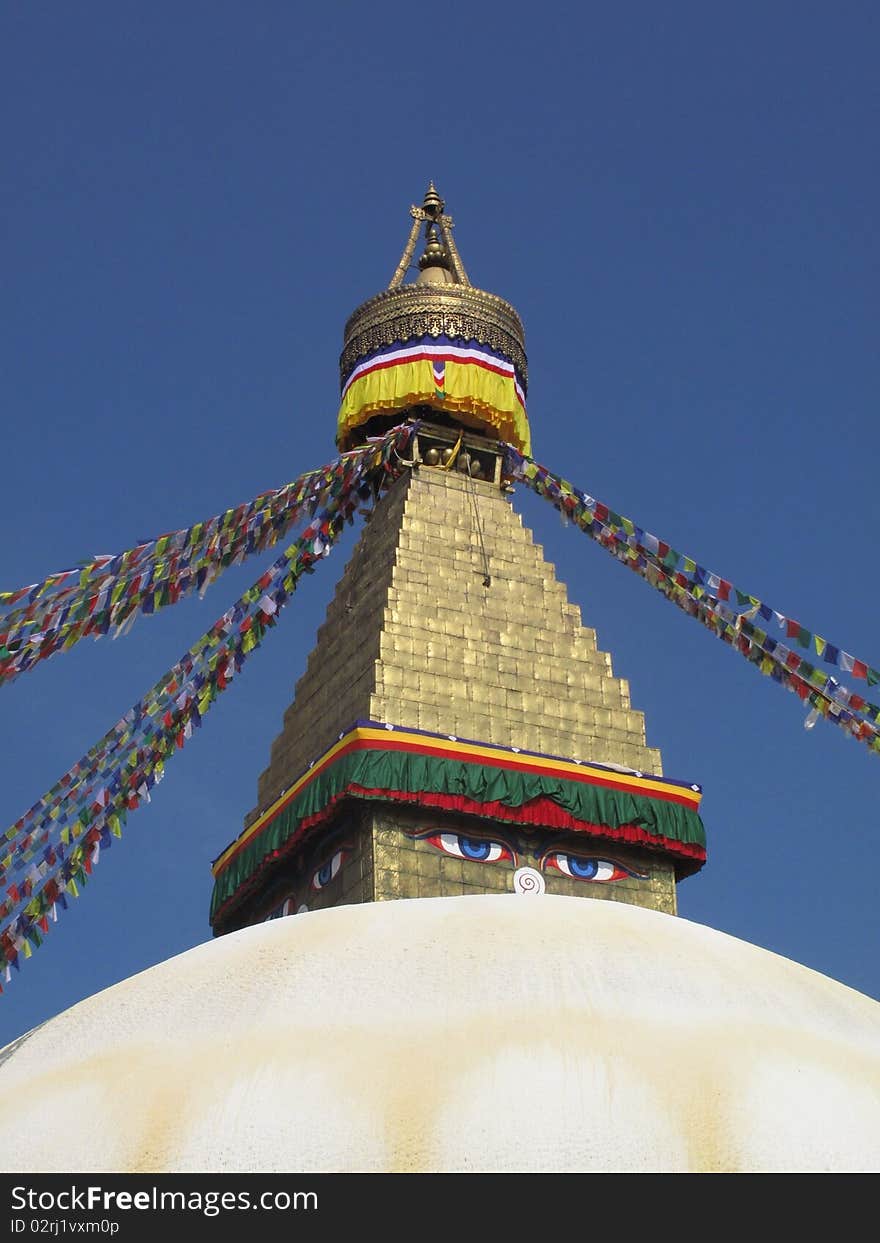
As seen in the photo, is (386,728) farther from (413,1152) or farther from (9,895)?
(413,1152)

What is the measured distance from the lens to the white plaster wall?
471 centimetres

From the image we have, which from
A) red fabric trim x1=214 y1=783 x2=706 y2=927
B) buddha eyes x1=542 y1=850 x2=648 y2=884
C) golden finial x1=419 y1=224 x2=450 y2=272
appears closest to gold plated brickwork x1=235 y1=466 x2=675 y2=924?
buddha eyes x1=542 y1=850 x2=648 y2=884

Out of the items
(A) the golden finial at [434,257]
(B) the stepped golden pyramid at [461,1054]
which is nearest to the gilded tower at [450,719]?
(A) the golden finial at [434,257]

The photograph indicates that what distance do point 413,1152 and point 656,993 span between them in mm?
1166

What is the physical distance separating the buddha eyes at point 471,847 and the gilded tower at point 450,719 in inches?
0.8

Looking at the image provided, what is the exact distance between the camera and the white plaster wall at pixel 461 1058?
4.71m

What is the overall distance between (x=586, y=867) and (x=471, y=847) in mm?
1257

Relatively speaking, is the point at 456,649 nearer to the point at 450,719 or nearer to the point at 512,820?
the point at 450,719

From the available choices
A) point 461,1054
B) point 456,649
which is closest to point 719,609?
point 456,649

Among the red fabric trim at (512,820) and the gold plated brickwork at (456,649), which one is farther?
the gold plated brickwork at (456,649)

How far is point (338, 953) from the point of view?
569cm

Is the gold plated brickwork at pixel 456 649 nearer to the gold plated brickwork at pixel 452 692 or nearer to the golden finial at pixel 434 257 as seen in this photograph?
the gold plated brickwork at pixel 452 692

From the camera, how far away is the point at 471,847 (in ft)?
47.5
